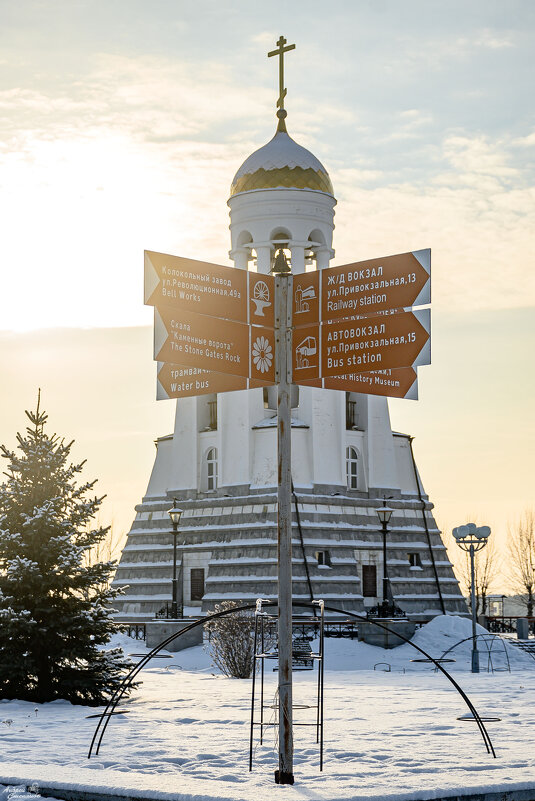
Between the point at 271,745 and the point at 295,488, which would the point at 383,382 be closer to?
the point at 271,745

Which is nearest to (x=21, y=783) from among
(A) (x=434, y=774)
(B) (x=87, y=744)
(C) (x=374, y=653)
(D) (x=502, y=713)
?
(B) (x=87, y=744)

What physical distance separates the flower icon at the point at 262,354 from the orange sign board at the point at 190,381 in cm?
19

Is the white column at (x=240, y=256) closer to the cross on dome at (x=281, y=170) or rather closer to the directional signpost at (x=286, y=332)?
the cross on dome at (x=281, y=170)

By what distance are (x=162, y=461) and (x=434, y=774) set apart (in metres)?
44.7

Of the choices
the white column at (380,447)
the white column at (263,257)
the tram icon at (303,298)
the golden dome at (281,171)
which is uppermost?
the golden dome at (281,171)

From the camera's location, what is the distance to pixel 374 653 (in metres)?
35.2

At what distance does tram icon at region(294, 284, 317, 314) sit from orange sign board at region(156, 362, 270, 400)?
984 mm

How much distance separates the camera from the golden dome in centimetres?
5047

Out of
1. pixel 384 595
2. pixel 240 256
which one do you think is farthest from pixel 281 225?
pixel 384 595

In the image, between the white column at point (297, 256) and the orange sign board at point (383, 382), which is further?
the white column at point (297, 256)

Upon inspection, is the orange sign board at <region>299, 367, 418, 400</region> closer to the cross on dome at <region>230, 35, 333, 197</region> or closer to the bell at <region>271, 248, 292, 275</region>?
the bell at <region>271, 248, 292, 275</region>

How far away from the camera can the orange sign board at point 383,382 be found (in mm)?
12750

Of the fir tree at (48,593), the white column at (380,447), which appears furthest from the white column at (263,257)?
the fir tree at (48,593)

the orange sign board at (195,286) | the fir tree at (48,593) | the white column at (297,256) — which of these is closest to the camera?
the orange sign board at (195,286)
